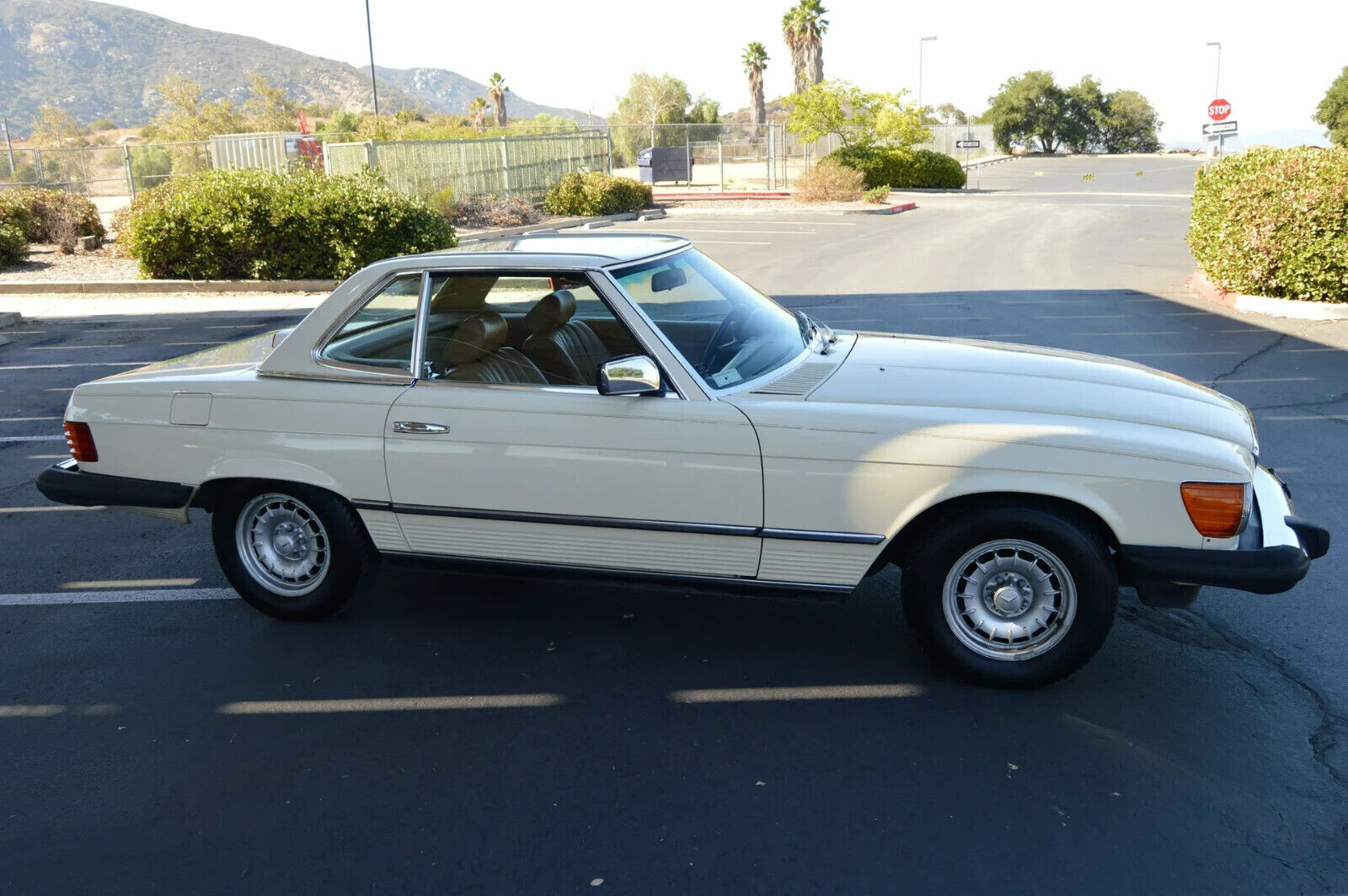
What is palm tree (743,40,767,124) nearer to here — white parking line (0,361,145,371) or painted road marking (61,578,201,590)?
white parking line (0,361,145,371)

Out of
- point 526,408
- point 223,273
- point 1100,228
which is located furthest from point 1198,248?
point 223,273

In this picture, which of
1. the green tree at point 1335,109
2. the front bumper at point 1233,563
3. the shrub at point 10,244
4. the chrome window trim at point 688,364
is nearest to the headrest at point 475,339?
the chrome window trim at point 688,364

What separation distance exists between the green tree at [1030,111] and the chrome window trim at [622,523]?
81.7 meters

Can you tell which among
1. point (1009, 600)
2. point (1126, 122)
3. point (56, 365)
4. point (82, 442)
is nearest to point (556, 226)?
point (56, 365)

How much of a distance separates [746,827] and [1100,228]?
2349 cm

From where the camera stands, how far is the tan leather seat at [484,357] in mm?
4453

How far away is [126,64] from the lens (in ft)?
574

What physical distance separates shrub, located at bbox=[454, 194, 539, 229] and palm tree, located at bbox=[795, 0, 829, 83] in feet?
98.2

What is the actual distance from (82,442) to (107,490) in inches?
10.2

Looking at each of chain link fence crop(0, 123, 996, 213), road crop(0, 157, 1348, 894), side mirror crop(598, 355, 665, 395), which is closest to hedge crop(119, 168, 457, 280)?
chain link fence crop(0, 123, 996, 213)

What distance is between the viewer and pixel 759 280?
54.1 feet

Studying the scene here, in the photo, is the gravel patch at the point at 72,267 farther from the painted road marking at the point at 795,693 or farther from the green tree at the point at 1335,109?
the green tree at the point at 1335,109

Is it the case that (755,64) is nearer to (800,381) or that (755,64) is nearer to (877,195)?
(877,195)

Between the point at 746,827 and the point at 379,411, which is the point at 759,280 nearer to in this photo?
the point at 379,411
